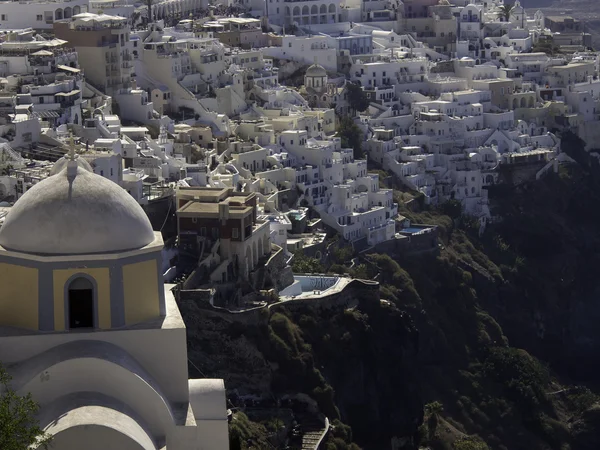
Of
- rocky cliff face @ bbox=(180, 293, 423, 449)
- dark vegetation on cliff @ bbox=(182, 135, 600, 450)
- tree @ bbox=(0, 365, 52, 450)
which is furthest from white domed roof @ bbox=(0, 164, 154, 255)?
rocky cliff face @ bbox=(180, 293, 423, 449)

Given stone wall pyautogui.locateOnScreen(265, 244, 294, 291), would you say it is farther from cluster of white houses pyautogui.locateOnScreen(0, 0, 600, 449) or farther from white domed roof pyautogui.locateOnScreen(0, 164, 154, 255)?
white domed roof pyautogui.locateOnScreen(0, 164, 154, 255)

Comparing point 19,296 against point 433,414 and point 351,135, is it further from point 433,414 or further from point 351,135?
point 351,135

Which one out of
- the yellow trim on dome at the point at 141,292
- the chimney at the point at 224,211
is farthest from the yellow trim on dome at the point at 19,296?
the chimney at the point at 224,211

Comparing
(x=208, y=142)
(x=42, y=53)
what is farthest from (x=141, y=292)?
(x=42, y=53)

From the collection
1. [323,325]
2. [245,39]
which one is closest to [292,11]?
[245,39]

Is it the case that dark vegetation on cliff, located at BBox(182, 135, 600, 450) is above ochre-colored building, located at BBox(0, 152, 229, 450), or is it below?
below

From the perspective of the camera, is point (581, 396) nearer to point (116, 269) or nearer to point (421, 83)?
point (421, 83)

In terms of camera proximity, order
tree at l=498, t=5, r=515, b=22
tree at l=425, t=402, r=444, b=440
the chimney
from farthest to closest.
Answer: tree at l=498, t=5, r=515, b=22 → tree at l=425, t=402, r=444, b=440 → the chimney

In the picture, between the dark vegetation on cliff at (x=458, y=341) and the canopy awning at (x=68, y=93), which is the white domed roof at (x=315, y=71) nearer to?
the dark vegetation on cliff at (x=458, y=341)
